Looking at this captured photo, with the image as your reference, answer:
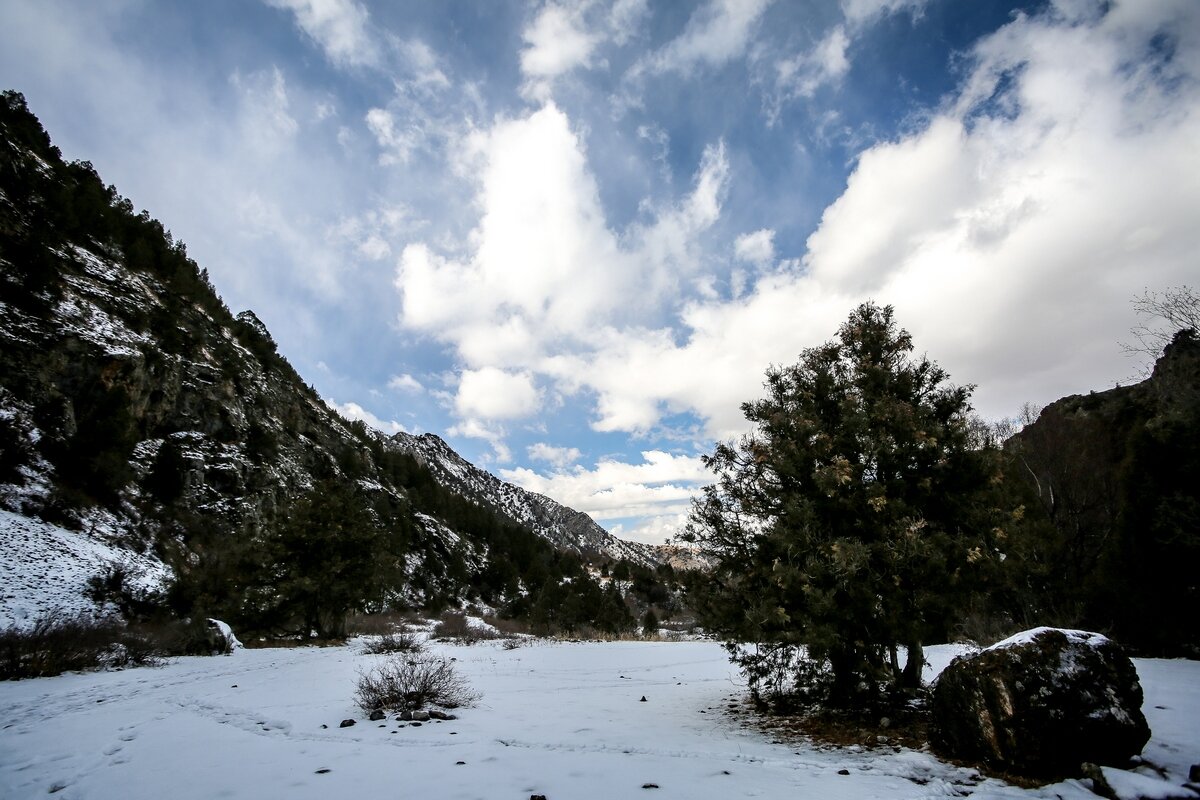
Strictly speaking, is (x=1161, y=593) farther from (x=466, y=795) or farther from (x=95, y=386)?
(x=95, y=386)

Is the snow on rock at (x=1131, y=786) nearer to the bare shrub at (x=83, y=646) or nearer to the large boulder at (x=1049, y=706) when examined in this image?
the large boulder at (x=1049, y=706)

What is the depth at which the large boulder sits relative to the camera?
4812mm

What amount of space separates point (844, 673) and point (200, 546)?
4512 cm

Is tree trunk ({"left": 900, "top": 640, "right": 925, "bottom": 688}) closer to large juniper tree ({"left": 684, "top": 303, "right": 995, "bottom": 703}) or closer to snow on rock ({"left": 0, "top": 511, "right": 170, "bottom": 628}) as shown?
large juniper tree ({"left": 684, "top": 303, "right": 995, "bottom": 703})

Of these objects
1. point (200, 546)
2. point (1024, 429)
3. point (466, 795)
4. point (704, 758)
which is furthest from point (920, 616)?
Result: point (200, 546)

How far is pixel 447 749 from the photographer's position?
6.16 m

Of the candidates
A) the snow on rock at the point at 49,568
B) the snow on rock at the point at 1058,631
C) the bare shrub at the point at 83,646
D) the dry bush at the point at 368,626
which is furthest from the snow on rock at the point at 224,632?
the snow on rock at the point at 1058,631

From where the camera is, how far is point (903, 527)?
725 centimetres

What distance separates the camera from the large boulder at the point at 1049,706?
481 cm

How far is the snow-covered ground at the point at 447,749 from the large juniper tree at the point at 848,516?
1.60 metres

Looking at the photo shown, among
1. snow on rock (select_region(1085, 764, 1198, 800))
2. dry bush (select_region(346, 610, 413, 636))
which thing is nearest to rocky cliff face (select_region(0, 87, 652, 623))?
dry bush (select_region(346, 610, 413, 636))

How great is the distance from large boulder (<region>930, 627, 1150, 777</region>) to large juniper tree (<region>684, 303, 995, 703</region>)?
1596mm

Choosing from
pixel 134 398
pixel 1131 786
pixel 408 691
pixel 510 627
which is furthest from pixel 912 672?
pixel 134 398

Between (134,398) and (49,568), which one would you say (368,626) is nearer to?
(49,568)
